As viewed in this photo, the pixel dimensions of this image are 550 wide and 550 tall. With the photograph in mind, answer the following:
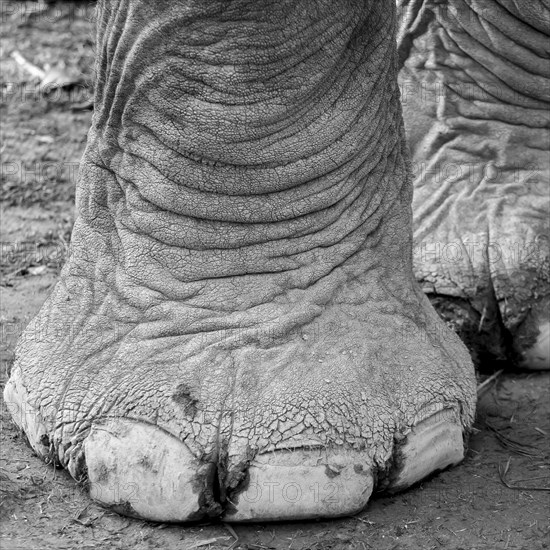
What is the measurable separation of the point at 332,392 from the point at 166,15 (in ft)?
1.88

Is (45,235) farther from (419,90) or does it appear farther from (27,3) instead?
(27,3)

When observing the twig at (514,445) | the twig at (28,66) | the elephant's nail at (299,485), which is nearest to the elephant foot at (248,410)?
the elephant's nail at (299,485)

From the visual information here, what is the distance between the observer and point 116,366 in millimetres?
1671

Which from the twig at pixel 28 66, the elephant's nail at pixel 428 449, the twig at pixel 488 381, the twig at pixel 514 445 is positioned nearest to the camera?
the elephant's nail at pixel 428 449

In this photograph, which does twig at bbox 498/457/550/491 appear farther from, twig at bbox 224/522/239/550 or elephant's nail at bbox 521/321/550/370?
twig at bbox 224/522/239/550

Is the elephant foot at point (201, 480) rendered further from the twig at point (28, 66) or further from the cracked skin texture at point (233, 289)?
the twig at point (28, 66)

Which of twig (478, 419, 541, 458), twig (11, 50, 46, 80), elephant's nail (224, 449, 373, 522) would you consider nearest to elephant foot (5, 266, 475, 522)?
elephant's nail (224, 449, 373, 522)

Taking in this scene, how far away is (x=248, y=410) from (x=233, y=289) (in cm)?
21

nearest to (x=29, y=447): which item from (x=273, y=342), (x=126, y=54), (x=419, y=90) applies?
(x=273, y=342)

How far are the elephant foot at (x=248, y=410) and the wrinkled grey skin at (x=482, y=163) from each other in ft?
1.28

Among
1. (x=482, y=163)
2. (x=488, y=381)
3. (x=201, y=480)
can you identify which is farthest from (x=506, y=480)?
(x=482, y=163)

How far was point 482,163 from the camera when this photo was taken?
7.91ft

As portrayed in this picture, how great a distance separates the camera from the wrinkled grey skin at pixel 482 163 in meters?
2.16

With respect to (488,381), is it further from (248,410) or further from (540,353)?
(248,410)
